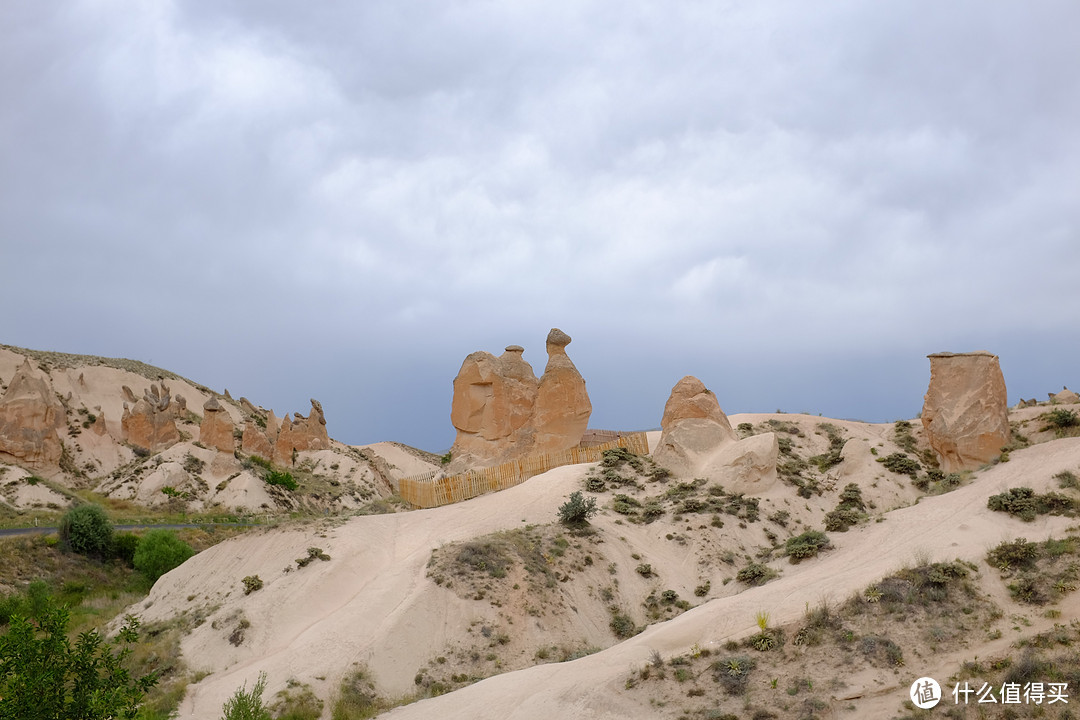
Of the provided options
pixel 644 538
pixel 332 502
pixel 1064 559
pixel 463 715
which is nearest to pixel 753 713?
pixel 463 715

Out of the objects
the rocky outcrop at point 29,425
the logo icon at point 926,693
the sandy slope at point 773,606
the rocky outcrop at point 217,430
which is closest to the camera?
the logo icon at point 926,693

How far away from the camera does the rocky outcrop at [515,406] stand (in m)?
29.4

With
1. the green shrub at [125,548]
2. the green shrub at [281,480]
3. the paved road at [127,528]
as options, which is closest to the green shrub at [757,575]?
the paved road at [127,528]

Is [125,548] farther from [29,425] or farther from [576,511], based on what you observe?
[576,511]

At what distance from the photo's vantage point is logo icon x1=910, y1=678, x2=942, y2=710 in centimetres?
978

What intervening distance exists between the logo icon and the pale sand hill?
0.24 metres

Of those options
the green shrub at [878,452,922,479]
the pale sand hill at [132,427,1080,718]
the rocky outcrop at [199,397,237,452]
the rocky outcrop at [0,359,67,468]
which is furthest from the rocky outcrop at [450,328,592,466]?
the rocky outcrop at [0,359,67,468]

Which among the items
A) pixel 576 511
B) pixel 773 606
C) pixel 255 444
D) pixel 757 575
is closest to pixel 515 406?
pixel 576 511

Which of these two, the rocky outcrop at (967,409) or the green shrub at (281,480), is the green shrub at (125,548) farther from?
the rocky outcrop at (967,409)

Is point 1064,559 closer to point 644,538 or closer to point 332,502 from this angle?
point 644,538

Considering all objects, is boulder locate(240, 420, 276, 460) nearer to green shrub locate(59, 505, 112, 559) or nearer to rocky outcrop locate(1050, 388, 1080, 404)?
green shrub locate(59, 505, 112, 559)

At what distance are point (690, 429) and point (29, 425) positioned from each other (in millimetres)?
38212

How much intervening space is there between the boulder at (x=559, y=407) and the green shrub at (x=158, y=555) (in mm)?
13998

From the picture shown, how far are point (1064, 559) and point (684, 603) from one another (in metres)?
8.59
